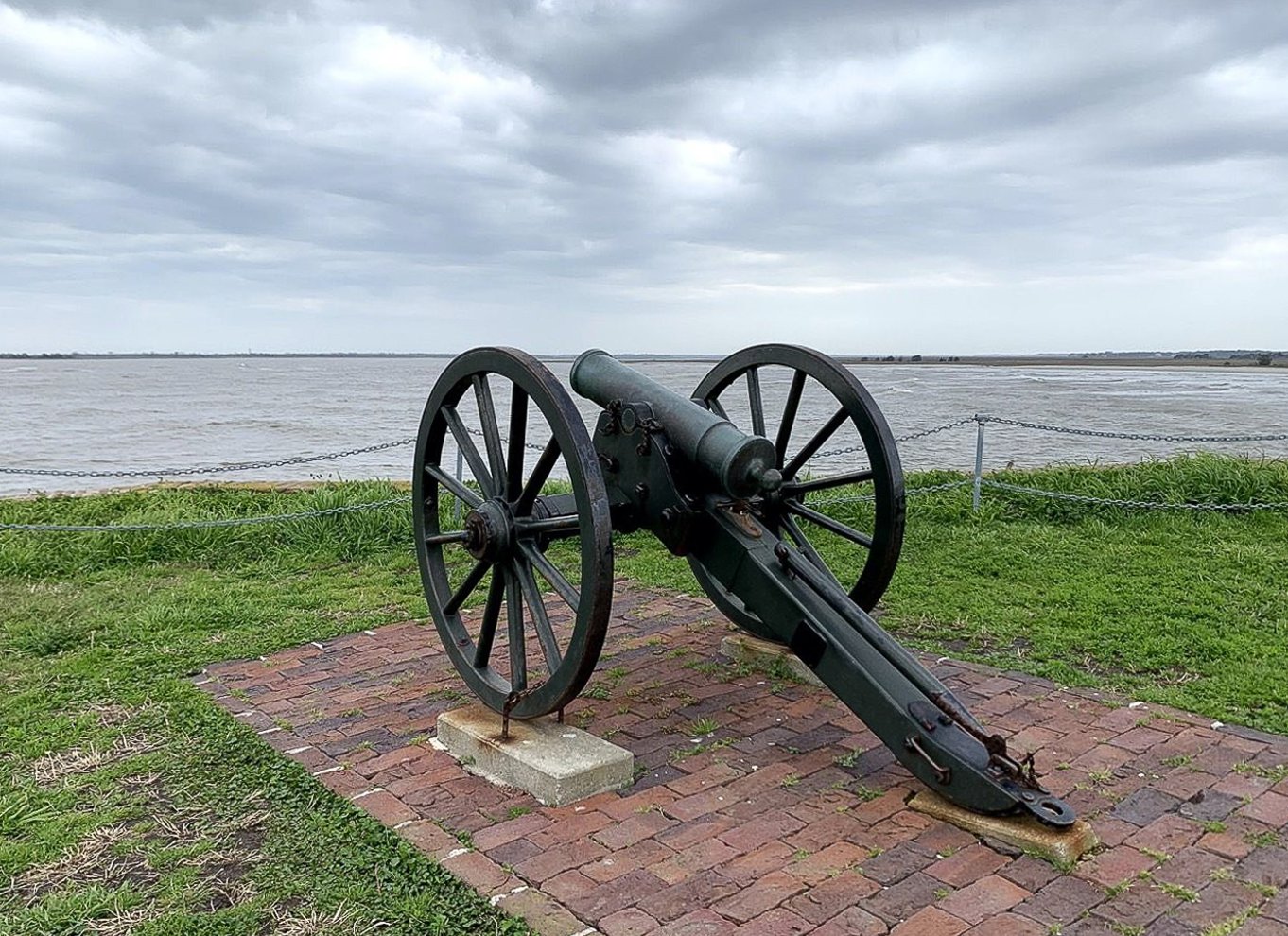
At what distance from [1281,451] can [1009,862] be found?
18337 millimetres

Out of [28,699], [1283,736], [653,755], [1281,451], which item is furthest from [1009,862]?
[1281,451]

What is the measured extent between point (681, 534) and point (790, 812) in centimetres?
115

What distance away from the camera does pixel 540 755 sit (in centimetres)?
380

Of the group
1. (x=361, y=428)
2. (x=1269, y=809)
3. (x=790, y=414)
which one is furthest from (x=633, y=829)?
(x=361, y=428)

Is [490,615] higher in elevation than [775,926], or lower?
higher

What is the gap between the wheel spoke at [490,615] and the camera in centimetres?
430

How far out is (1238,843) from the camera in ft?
10.8

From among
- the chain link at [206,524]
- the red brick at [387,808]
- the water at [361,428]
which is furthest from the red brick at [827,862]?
the water at [361,428]

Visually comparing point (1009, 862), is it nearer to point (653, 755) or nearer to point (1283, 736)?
point (653, 755)

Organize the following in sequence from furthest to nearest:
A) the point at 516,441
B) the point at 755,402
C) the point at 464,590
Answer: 1. the point at 755,402
2. the point at 464,590
3. the point at 516,441

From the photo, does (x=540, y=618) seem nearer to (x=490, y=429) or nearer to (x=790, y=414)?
(x=490, y=429)

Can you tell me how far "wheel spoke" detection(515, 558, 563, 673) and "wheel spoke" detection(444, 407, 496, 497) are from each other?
1.24 ft

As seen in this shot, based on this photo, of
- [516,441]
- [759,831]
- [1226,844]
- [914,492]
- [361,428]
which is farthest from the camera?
[361,428]

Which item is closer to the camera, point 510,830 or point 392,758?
point 510,830
